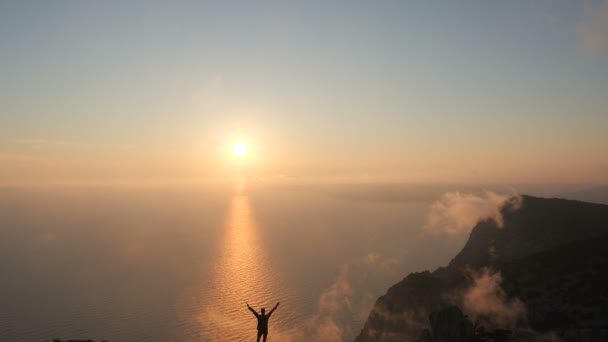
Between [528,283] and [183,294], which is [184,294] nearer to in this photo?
[183,294]

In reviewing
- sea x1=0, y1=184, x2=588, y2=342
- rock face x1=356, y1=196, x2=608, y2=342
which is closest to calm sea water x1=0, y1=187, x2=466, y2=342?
sea x1=0, y1=184, x2=588, y2=342

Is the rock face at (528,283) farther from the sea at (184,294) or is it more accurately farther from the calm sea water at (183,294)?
the calm sea water at (183,294)

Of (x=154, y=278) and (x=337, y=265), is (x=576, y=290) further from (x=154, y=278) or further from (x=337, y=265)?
(x=154, y=278)

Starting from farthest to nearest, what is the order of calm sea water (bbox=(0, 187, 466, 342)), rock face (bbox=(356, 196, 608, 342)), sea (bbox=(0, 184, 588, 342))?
calm sea water (bbox=(0, 187, 466, 342)) < sea (bbox=(0, 184, 588, 342)) < rock face (bbox=(356, 196, 608, 342))

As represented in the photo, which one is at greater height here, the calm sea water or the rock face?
the rock face

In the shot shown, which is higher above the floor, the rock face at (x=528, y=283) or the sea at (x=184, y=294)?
the rock face at (x=528, y=283)

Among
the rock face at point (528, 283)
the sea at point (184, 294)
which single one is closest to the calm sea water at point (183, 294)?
the sea at point (184, 294)

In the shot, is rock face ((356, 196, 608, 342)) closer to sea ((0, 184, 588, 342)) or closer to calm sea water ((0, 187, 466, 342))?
sea ((0, 184, 588, 342))

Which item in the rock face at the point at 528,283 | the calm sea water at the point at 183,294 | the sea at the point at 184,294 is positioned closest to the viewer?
the rock face at the point at 528,283

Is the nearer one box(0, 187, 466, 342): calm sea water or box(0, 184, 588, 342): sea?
box(0, 184, 588, 342): sea

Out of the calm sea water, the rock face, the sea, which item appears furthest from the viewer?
the calm sea water

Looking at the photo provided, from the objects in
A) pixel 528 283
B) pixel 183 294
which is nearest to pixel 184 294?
pixel 183 294
